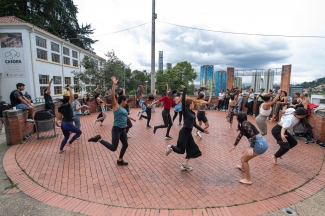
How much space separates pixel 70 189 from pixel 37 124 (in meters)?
3.97

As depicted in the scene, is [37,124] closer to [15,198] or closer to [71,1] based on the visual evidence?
[15,198]

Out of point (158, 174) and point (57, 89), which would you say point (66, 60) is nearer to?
point (57, 89)

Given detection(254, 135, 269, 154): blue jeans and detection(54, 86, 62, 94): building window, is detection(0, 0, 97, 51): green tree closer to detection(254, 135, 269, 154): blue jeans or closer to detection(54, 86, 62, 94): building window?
detection(54, 86, 62, 94): building window

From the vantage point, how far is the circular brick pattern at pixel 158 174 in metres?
3.30

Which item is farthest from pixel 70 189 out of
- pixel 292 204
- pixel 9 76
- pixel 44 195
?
pixel 9 76

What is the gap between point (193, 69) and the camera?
166 feet

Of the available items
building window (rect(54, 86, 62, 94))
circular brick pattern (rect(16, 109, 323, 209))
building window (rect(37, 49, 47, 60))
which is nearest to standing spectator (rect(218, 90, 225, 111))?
circular brick pattern (rect(16, 109, 323, 209))

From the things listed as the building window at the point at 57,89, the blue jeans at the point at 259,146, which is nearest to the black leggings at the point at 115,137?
the blue jeans at the point at 259,146

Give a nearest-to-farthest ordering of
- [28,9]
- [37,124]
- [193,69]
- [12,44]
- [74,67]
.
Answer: [37,124] < [12,44] < [28,9] < [74,67] < [193,69]

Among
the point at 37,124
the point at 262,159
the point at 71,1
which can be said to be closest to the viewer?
the point at 262,159

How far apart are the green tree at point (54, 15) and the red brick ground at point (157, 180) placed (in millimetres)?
27320

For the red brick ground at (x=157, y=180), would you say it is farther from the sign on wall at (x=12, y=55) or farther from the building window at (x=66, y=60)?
the building window at (x=66, y=60)

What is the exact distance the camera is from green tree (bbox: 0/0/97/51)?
24.4m

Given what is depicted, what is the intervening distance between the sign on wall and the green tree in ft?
24.9
